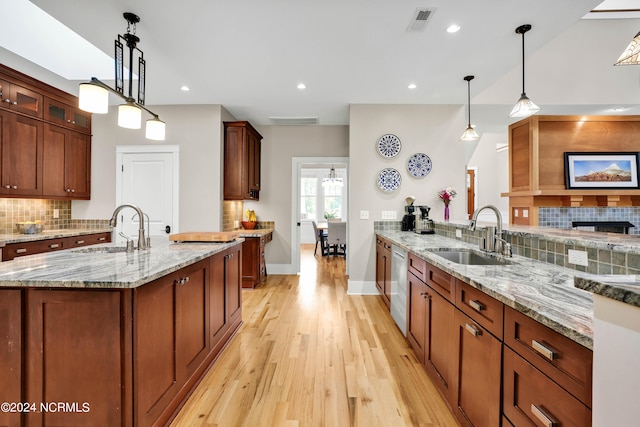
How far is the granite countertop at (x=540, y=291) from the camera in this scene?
0.85 meters

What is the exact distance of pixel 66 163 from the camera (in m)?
3.89

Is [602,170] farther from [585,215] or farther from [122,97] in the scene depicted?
[122,97]

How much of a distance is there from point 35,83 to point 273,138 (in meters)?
3.12

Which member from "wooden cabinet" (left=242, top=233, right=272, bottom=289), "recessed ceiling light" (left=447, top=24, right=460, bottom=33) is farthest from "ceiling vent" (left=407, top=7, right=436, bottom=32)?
"wooden cabinet" (left=242, top=233, right=272, bottom=289)

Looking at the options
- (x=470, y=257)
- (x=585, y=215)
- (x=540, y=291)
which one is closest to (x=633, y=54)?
(x=540, y=291)

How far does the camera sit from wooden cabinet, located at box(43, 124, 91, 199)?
3.63m

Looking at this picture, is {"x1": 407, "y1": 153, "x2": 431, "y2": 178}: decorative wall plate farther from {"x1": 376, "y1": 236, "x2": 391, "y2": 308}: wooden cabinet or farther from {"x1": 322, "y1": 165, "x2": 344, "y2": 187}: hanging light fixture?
{"x1": 322, "y1": 165, "x2": 344, "y2": 187}: hanging light fixture

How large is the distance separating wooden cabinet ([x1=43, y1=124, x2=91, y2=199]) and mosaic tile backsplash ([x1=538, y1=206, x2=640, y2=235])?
672 centimetres

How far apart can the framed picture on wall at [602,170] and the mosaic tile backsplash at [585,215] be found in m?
0.34

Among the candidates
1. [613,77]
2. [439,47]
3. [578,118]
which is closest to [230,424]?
[439,47]

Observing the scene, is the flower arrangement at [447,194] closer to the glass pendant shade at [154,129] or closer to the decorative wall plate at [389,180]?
the decorative wall plate at [389,180]

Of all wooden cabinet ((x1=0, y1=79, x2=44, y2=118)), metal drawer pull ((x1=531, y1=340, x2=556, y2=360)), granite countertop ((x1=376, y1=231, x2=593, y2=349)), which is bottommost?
metal drawer pull ((x1=531, y1=340, x2=556, y2=360))

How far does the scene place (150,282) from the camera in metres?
1.42

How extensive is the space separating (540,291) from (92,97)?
105 inches
